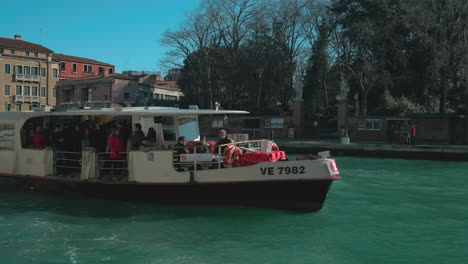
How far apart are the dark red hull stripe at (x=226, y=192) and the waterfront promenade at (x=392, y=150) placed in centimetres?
1670

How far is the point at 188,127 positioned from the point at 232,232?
3.93 m

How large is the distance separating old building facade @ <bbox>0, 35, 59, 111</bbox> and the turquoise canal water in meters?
44.7

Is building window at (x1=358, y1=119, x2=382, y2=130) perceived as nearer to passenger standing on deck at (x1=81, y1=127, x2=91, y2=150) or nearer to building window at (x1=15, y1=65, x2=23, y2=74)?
passenger standing on deck at (x1=81, y1=127, x2=91, y2=150)

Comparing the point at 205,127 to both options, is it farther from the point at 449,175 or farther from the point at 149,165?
the point at 149,165

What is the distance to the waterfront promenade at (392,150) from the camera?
77.2ft

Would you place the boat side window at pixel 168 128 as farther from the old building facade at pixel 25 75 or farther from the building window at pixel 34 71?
the building window at pixel 34 71

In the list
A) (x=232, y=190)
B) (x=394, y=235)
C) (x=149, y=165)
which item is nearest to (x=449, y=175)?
(x=394, y=235)

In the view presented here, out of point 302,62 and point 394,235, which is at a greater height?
point 302,62

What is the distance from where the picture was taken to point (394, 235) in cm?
880

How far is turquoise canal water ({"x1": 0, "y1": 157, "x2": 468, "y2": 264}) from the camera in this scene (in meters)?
7.59

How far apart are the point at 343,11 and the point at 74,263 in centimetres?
3394

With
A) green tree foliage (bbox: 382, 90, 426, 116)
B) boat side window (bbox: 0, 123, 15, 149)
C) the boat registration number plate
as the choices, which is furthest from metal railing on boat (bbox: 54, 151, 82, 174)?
green tree foliage (bbox: 382, 90, 426, 116)

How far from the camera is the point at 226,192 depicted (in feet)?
32.8

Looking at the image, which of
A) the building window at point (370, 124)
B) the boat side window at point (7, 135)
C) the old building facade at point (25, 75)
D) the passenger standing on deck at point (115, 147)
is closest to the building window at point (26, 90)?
the old building facade at point (25, 75)
